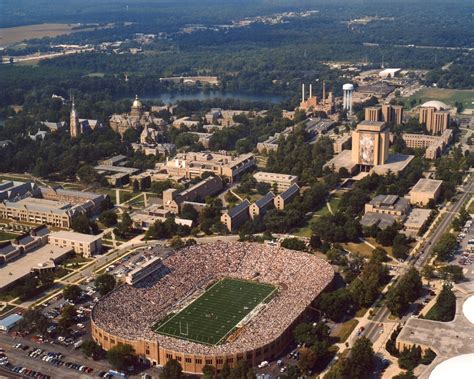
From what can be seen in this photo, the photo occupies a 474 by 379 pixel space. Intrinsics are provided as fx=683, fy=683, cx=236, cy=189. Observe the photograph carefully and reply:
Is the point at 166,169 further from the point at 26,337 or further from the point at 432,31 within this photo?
the point at 432,31

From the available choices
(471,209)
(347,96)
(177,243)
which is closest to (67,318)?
(177,243)

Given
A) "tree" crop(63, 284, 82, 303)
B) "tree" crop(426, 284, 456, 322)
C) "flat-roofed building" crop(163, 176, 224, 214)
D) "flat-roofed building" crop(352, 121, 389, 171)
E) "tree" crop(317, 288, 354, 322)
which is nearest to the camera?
"tree" crop(426, 284, 456, 322)

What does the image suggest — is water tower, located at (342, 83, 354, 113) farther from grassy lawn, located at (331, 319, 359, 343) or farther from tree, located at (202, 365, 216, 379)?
tree, located at (202, 365, 216, 379)

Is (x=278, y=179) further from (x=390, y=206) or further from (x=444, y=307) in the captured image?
(x=444, y=307)

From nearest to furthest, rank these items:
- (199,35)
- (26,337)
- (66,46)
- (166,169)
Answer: (26,337) → (166,169) → (66,46) → (199,35)

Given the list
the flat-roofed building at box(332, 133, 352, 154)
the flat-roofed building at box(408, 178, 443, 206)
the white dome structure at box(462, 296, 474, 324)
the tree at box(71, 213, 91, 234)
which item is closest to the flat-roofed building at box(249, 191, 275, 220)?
the flat-roofed building at box(408, 178, 443, 206)

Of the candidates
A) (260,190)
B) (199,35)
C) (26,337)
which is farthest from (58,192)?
(199,35)

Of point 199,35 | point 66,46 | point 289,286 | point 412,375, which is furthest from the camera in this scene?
point 199,35
